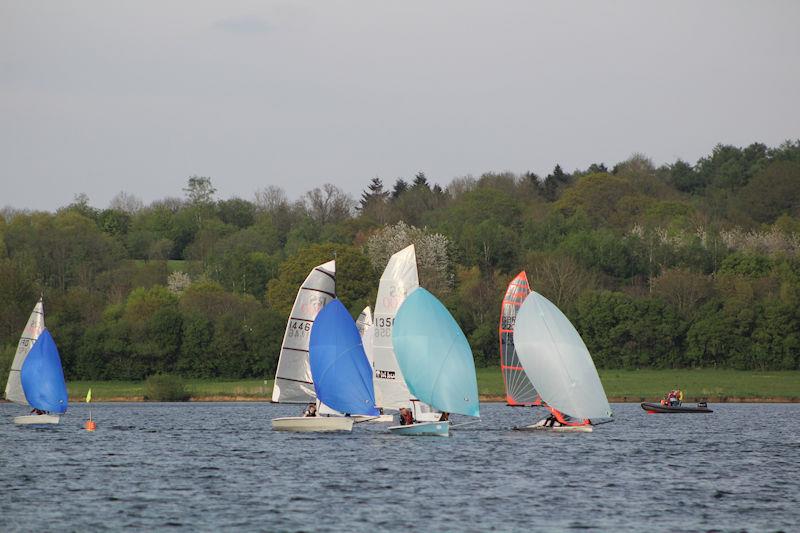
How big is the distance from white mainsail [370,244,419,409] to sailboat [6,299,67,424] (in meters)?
21.2

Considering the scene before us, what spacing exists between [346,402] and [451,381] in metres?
5.63

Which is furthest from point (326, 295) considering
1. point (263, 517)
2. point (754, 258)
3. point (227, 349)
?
point (754, 258)

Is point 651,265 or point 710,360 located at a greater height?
point 651,265

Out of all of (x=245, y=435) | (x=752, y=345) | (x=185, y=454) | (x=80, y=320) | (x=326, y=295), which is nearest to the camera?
(x=185, y=454)

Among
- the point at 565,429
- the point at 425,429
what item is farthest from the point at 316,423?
the point at 565,429

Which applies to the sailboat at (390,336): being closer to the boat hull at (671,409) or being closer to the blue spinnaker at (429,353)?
the blue spinnaker at (429,353)

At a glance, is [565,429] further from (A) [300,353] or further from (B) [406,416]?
(A) [300,353]

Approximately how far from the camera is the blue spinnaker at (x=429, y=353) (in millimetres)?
61969

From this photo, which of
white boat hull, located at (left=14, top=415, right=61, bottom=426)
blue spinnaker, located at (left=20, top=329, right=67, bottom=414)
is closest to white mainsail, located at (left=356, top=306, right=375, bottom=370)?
blue spinnaker, located at (left=20, top=329, right=67, bottom=414)

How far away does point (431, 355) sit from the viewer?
203 ft

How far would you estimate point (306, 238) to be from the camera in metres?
185

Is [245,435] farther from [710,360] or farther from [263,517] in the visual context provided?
[710,360]

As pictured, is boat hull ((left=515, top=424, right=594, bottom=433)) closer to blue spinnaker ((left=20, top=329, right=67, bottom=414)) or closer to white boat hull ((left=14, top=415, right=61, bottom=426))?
blue spinnaker ((left=20, top=329, right=67, bottom=414))

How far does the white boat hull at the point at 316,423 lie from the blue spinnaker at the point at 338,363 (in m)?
1.87
